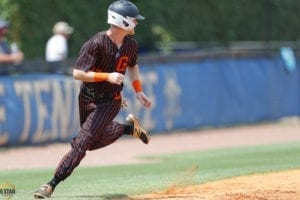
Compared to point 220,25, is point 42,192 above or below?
below

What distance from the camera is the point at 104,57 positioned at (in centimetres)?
830

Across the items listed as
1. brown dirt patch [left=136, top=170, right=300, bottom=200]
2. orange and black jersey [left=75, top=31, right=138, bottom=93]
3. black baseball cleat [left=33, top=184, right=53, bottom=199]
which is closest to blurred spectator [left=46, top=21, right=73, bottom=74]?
brown dirt patch [left=136, top=170, right=300, bottom=200]

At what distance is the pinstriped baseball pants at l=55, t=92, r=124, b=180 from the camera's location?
8117 millimetres

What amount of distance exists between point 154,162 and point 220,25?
9618 millimetres

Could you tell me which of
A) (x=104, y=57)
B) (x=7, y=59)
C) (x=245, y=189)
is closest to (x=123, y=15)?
(x=104, y=57)

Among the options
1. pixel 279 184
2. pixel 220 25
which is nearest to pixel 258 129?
pixel 220 25

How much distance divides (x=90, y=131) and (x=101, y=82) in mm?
482

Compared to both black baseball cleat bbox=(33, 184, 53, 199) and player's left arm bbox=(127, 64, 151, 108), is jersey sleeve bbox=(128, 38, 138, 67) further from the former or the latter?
black baseball cleat bbox=(33, 184, 53, 199)

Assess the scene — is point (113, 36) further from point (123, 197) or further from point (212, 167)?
point (212, 167)

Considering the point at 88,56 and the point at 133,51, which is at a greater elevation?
the point at 133,51

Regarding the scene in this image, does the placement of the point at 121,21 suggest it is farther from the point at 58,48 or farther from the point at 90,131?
the point at 58,48

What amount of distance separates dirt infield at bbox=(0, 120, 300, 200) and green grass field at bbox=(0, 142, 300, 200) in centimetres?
43

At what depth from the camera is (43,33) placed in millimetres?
18078

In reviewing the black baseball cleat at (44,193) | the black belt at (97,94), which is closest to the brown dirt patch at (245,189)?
the black baseball cleat at (44,193)
